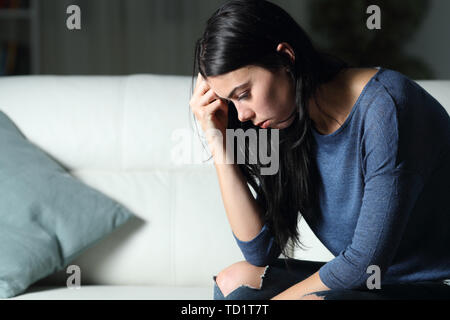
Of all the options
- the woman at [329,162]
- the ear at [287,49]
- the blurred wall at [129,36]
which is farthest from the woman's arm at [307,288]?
the blurred wall at [129,36]

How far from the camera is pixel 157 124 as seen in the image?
159cm

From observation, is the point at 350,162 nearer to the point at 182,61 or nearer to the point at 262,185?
the point at 262,185

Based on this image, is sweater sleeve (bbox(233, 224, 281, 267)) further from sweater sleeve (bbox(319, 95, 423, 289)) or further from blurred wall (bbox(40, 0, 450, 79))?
blurred wall (bbox(40, 0, 450, 79))

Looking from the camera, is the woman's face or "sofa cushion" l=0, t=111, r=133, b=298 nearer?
the woman's face

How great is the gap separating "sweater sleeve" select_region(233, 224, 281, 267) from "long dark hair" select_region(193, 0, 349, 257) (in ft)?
0.07

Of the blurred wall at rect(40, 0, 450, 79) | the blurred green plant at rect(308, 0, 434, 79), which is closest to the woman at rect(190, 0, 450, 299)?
the blurred green plant at rect(308, 0, 434, 79)

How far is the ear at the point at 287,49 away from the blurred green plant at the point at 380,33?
2694 millimetres

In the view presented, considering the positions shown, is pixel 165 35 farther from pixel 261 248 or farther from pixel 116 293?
pixel 261 248

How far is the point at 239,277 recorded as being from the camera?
1134 millimetres

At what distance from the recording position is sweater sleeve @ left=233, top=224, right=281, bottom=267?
1.16m

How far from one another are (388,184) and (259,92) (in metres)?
0.27

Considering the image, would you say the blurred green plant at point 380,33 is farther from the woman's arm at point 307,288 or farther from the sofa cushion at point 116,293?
the woman's arm at point 307,288

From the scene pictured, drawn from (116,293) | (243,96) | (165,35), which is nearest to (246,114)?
(243,96)

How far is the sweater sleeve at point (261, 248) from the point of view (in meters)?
1.16
